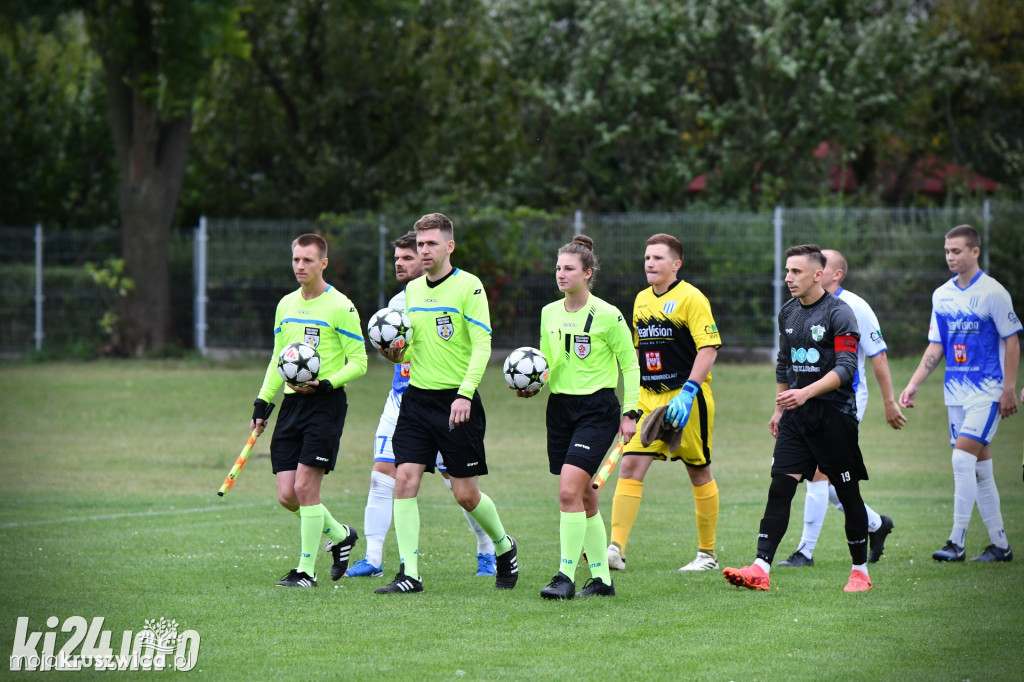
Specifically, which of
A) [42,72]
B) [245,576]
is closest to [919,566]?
[245,576]

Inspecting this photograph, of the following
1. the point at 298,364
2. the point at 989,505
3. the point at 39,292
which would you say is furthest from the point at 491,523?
the point at 39,292

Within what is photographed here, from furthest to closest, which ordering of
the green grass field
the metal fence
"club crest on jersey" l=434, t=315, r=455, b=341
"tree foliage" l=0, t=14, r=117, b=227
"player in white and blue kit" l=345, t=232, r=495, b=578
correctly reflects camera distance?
Result: "tree foliage" l=0, t=14, r=117, b=227 → the metal fence → "player in white and blue kit" l=345, t=232, r=495, b=578 → "club crest on jersey" l=434, t=315, r=455, b=341 → the green grass field

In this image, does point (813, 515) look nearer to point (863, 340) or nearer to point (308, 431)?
point (863, 340)

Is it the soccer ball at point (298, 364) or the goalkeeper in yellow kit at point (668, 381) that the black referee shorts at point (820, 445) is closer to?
the goalkeeper in yellow kit at point (668, 381)

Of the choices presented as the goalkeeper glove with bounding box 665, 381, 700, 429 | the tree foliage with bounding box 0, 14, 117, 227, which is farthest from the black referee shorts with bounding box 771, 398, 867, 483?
the tree foliage with bounding box 0, 14, 117, 227

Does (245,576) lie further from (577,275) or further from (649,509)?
(649,509)

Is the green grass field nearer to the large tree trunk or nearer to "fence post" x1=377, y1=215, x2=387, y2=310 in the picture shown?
"fence post" x1=377, y1=215, x2=387, y2=310

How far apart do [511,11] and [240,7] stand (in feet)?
28.6

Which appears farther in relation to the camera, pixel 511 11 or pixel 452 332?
pixel 511 11

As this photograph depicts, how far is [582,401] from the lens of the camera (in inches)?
287

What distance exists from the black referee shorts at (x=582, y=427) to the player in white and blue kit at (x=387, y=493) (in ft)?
2.86

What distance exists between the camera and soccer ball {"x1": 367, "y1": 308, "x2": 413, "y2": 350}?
709 centimetres

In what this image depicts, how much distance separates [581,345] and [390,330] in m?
1.15

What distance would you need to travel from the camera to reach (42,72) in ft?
105
